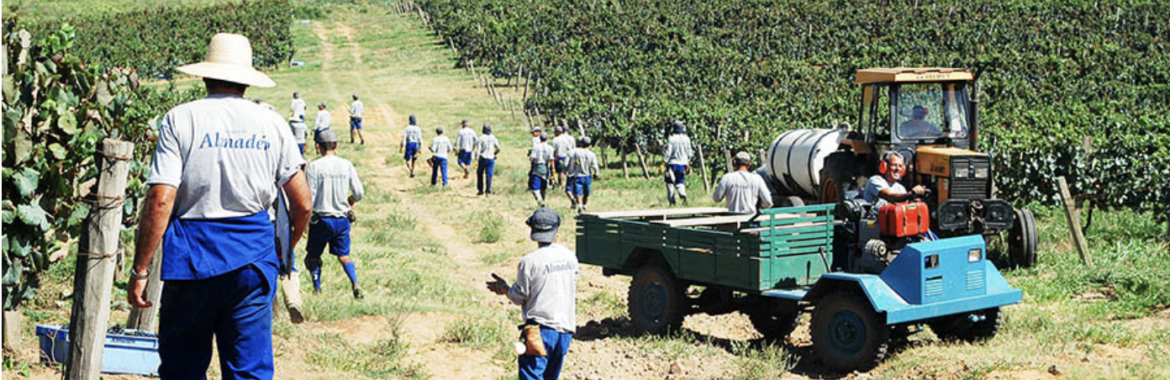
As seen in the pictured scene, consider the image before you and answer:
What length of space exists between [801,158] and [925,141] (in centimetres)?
225

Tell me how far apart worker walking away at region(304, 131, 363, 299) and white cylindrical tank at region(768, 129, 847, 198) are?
6.46 m

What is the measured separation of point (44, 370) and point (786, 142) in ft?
36.1

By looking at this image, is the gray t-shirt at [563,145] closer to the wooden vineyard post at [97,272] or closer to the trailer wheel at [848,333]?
the trailer wheel at [848,333]

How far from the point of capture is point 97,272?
228 inches

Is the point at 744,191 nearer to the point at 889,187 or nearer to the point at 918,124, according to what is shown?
the point at 889,187

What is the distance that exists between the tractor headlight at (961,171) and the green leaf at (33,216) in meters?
9.08

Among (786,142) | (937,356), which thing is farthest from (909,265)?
(786,142)

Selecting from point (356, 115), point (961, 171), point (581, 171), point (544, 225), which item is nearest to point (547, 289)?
point (544, 225)

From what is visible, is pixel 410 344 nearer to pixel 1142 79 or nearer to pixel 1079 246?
pixel 1079 246

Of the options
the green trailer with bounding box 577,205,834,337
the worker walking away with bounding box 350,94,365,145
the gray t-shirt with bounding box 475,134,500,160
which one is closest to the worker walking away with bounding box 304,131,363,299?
the green trailer with bounding box 577,205,834,337

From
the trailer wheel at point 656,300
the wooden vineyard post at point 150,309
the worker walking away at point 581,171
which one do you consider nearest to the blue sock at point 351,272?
the trailer wheel at point 656,300

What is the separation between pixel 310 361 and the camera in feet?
27.2

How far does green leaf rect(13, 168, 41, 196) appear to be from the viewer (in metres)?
7.07

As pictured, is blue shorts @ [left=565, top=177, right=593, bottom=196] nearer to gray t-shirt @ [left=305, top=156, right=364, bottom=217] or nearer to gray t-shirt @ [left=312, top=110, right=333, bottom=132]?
gray t-shirt @ [left=312, top=110, right=333, bottom=132]
